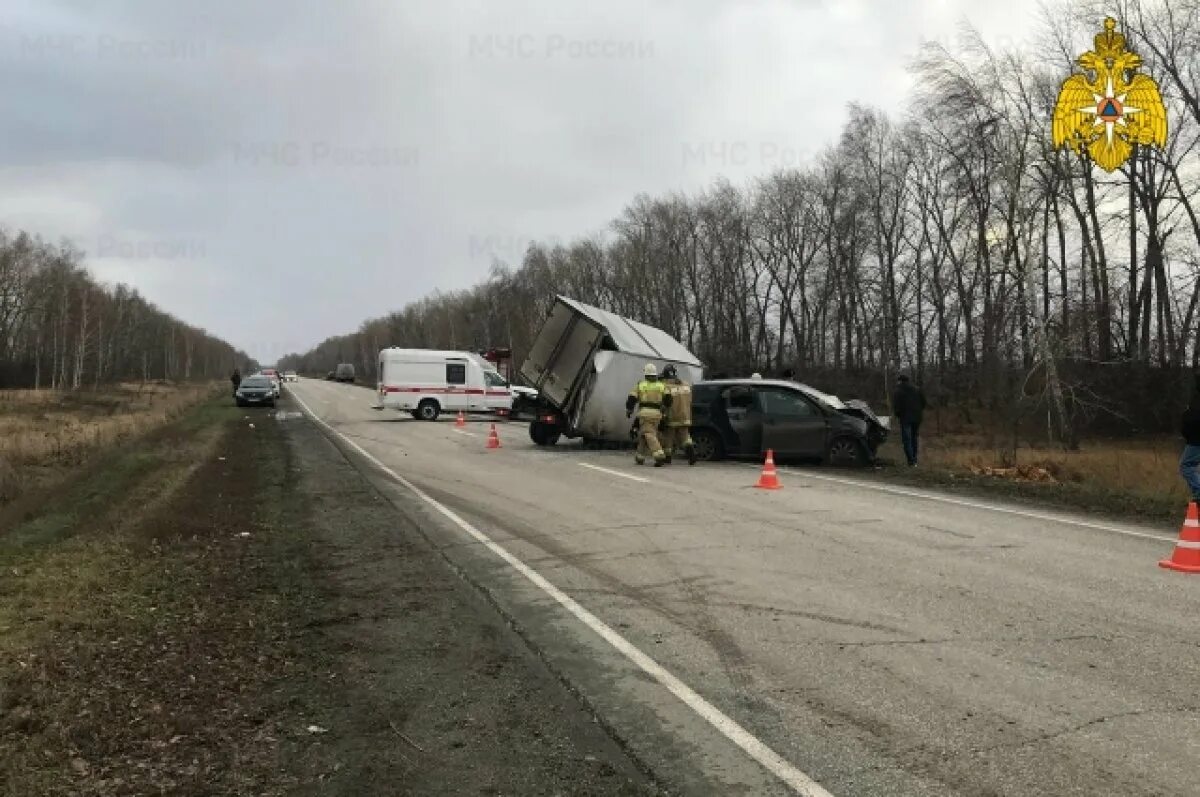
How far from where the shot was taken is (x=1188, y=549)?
7832mm

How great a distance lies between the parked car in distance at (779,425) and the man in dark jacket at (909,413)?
0.74 metres

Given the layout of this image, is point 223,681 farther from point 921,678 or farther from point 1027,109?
point 1027,109

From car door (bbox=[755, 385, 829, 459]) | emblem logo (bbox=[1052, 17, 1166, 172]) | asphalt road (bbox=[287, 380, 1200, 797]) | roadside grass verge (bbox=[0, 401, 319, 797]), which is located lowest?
roadside grass verge (bbox=[0, 401, 319, 797])

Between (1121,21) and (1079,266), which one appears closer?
(1121,21)

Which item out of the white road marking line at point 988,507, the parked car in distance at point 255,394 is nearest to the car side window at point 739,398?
the white road marking line at point 988,507

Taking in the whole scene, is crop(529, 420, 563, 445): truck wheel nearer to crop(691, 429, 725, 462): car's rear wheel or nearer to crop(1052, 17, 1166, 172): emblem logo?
crop(691, 429, 725, 462): car's rear wheel

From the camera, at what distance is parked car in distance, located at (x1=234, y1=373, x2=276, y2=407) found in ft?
141

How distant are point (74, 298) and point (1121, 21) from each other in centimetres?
8326

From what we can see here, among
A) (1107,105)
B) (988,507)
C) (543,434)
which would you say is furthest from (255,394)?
(988,507)

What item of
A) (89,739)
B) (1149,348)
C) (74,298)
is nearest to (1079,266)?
(1149,348)

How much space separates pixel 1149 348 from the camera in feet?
116

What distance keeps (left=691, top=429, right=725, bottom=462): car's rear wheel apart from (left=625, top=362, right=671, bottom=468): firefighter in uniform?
4.90 ft

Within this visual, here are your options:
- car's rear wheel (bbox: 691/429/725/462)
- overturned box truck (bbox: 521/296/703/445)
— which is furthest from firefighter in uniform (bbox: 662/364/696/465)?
overturned box truck (bbox: 521/296/703/445)

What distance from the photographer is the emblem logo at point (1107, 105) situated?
28.0 metres
